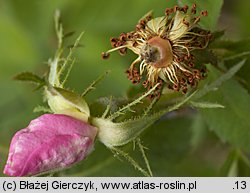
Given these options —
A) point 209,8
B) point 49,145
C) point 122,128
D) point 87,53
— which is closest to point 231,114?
point 209,8

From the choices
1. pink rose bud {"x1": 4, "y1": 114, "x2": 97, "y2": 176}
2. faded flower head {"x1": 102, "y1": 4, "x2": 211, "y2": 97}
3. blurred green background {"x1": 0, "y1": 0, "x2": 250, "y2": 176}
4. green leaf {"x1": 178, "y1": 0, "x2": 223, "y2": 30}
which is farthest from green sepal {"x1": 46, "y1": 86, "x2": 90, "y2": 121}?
blurred green background {"x1": 0, "y1": 0, "x2": 250, "y2": 176}

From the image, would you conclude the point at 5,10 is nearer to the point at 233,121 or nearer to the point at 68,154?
the point at 233,121

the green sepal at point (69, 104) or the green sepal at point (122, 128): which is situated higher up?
the green sepal at point (69, 104)

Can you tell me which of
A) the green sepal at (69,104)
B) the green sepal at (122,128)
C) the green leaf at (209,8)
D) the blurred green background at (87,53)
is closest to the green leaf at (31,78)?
the green sepal at (69,104)

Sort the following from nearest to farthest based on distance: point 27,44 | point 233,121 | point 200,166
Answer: point 233,121 < point 200,166 < point 27,44

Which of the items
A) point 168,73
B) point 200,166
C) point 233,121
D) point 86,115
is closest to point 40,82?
point 86,115

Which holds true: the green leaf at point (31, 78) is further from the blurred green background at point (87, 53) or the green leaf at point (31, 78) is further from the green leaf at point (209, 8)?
the blurred green background at point (87, 53)
